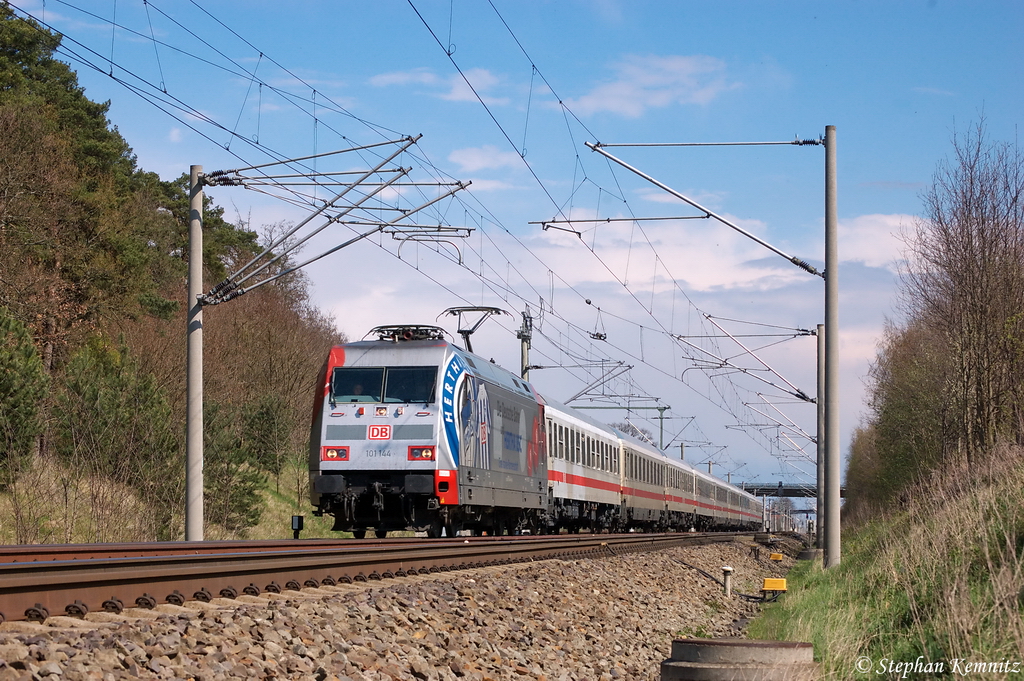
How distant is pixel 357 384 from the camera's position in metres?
19.0

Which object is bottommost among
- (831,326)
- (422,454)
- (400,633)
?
(400,633)

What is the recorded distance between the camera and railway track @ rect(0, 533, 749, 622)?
7.34 m

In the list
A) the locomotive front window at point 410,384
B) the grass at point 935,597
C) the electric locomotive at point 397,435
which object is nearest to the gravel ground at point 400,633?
the grass at point 935,597

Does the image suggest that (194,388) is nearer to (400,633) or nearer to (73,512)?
(73,512)

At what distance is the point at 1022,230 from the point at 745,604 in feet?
47.8

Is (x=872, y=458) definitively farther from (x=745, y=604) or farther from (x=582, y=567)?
(x=582, y=567)

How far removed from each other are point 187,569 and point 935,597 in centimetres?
691

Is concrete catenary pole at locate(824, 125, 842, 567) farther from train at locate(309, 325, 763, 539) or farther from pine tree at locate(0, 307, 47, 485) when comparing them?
pine tree at locate(0, 307, 47, 485)

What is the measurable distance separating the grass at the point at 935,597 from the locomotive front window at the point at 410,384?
6.47 metres

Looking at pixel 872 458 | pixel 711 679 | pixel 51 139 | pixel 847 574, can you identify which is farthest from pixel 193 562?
pixel 872 458

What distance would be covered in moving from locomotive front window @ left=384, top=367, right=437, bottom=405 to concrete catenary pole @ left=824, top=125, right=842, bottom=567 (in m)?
6.71

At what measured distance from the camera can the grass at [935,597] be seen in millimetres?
8883

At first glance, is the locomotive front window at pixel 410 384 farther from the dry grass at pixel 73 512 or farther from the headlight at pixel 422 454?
the dry grass at pixel 73 512

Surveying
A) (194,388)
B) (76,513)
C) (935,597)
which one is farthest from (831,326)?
(76,513)
